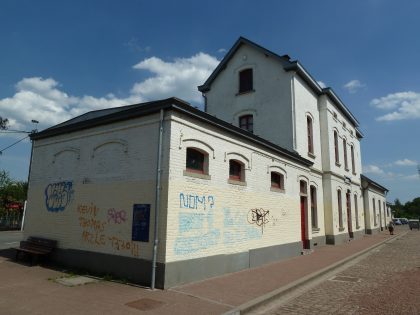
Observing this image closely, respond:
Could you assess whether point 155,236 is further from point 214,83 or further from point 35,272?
point 214,83

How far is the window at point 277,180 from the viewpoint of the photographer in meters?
13.6

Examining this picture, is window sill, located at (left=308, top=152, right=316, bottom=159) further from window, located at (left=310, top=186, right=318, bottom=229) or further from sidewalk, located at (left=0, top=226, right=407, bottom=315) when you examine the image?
sidewalk, located at (left=0, top=226, right=407, bottom=315)

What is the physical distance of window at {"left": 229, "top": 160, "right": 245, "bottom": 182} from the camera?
35.8 ft

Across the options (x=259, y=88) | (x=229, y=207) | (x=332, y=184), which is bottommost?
(x=229, y=207)

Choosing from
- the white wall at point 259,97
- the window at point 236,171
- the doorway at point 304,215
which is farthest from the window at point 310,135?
the window at point 236,171

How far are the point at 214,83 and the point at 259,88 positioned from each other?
11.2 ft

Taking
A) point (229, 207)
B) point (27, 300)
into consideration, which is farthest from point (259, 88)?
point (27, 300)

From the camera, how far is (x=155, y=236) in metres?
8.02

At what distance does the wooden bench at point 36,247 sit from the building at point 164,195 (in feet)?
0.95

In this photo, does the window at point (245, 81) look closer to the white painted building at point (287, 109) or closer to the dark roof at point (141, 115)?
the white painted building at point (287, 109)

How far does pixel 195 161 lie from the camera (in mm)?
9406

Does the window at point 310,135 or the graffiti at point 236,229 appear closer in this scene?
the graffiti at point 236,229

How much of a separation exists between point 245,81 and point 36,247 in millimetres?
13913

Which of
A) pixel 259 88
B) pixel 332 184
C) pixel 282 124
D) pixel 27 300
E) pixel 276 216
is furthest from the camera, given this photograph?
pixel 332 184
